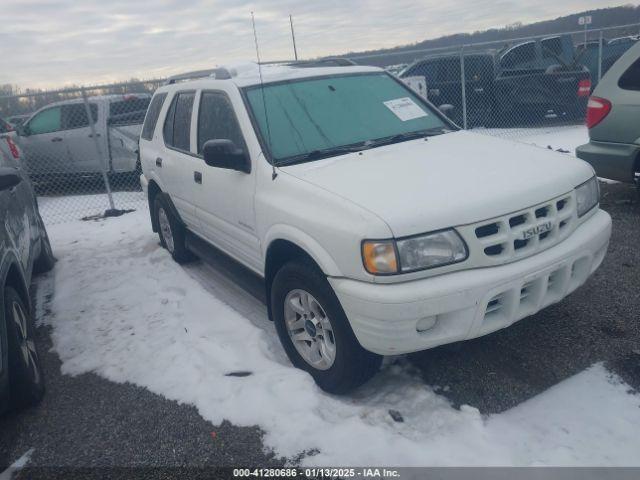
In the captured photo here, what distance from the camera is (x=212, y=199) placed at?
419 centimetres

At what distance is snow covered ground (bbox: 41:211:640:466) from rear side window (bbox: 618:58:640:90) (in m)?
3.47

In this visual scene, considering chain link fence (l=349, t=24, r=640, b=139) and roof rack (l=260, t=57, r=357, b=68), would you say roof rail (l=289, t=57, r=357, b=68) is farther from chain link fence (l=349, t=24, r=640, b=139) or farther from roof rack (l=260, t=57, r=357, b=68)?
chain link fence (l=349, t=24, r=640, b=139)

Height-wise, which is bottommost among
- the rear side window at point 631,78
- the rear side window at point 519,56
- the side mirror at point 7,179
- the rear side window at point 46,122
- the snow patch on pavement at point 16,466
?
the snow patch on pavement at point 16,466

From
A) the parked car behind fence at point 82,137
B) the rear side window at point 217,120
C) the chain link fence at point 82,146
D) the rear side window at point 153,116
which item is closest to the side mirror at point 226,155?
the rear side window at point 217,120

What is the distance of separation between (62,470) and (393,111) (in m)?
3.14

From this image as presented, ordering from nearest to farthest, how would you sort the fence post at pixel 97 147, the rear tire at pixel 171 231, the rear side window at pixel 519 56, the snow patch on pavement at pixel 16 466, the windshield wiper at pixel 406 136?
the snow patch on pavement at pixel 16 466
the windshield wiper at pixel 406 136
the rear tire at pixel 171 231
the fence post at pixel 97 147
the rear side window at pixel 519 56

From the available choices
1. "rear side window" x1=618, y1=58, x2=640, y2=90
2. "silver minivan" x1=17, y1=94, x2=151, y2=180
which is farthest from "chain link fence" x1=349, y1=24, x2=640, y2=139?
"rear side window" x1=618, y1=58, x2=640, y2=90

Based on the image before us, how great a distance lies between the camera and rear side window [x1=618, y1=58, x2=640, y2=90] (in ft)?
17.6

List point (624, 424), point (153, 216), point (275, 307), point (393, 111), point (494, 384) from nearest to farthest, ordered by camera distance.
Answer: point (624, 424) → point (494, 384) → point (275, 307) → point (393, 111) → point (153, 216)

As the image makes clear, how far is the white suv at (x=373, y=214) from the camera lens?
2.62 meters

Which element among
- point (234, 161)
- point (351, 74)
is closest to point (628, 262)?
point (351, 74)

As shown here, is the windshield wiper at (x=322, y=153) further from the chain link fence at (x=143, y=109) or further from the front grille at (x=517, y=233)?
the chain link fence at (x=143, y=109)

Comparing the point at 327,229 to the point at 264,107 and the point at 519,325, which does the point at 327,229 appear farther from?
the point at 519,325

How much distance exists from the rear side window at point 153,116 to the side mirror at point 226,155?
2.34 m
